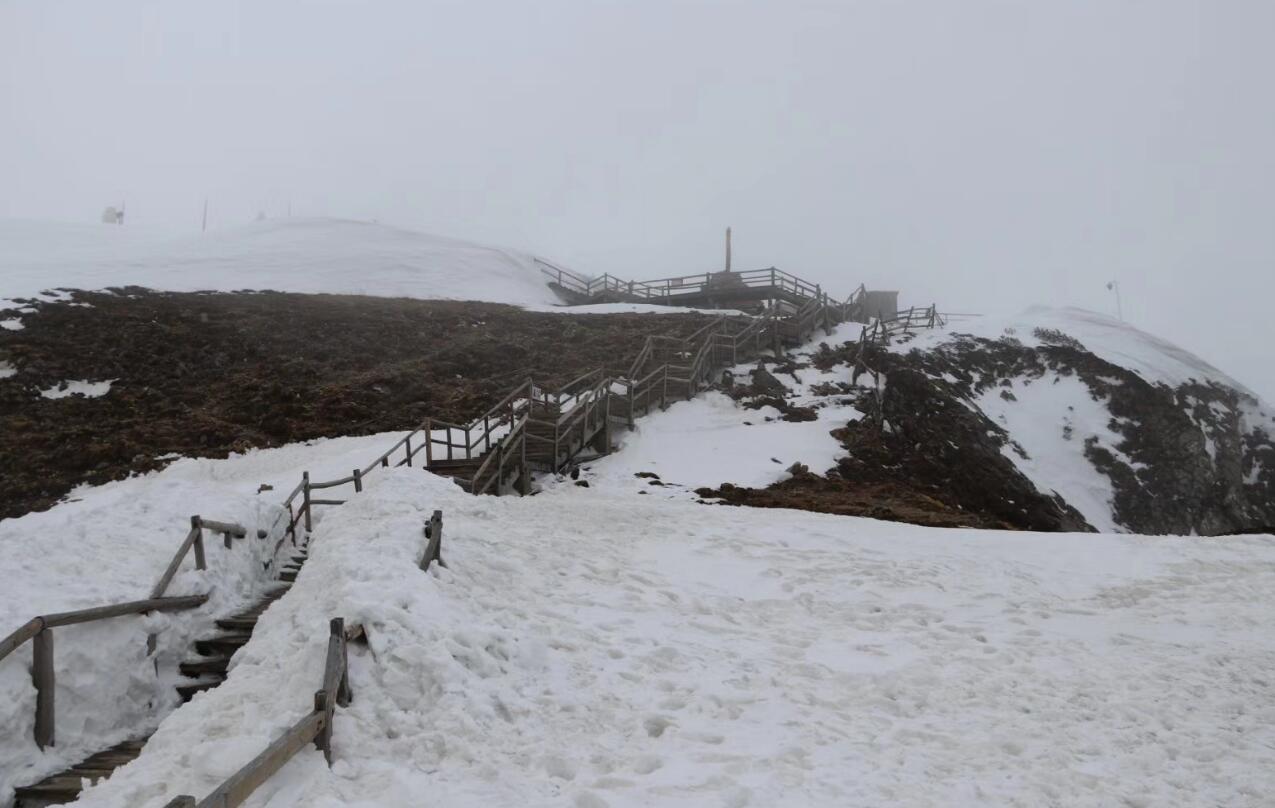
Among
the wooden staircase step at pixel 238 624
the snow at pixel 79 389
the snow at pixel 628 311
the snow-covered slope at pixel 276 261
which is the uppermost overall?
the snow-covered slope at pixel 276 261

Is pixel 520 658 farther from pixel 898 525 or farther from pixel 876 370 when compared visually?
pixel 876 370

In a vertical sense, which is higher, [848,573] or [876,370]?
[876,370]

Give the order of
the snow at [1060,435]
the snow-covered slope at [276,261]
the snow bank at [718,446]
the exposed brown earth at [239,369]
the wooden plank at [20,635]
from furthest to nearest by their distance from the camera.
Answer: the snow-covered slope at [276,261] → the snow at [1060,435] → the exposed brown earth at [239,369] → the snow bank at [718,446] → the wooden plank at [20,635]

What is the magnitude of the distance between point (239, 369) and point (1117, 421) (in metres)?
30.8

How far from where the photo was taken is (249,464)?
58.6ft

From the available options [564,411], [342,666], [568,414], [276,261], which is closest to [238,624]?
[342,666]

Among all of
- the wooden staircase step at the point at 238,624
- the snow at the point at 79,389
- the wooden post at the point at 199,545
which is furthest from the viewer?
the snow at the point at 79,389

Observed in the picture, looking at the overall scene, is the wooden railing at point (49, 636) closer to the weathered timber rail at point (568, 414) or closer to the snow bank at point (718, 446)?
the weathered timber rail at point (568, 414)

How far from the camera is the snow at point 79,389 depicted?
66.7 ft

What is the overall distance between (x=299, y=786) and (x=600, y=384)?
50.3ft

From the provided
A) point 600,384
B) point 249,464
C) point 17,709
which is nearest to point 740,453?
point 600,384

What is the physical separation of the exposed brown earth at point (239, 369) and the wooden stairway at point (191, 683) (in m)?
10.1

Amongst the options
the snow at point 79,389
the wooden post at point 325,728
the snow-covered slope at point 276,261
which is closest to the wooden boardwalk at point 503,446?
the wooden post at point 325,728

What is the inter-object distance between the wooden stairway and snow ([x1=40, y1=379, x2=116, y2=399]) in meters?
14.3
